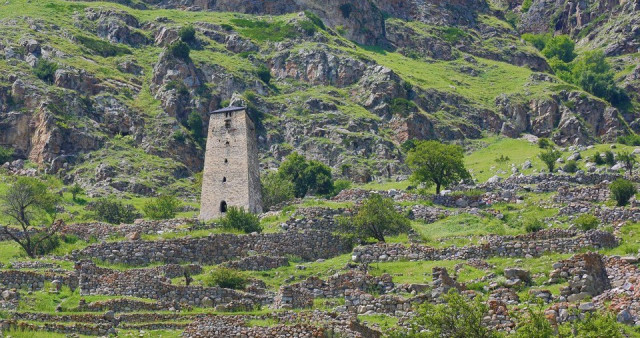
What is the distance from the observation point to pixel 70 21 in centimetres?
13262

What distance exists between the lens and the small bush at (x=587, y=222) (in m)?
50.7

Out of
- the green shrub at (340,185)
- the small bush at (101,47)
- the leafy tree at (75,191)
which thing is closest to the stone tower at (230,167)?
the green shrub at (340,185)

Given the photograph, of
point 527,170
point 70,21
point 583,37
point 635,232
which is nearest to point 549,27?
point 583,37

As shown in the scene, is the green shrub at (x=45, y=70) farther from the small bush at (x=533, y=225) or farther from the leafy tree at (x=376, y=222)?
the small bush at (x=533, y=225)

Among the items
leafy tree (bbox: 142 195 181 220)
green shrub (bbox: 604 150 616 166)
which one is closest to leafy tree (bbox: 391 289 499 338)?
leafy tree (bbox: 142 195 181 220)

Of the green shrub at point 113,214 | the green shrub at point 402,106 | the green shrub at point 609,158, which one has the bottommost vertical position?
the green shrub at point 113,214

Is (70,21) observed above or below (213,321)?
above

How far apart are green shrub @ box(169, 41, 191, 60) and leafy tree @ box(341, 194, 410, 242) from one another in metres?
67.6

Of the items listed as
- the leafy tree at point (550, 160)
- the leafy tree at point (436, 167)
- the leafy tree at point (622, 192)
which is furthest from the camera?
the leafy tree at point (550, 160)

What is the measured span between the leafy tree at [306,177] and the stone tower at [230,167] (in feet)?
29.2

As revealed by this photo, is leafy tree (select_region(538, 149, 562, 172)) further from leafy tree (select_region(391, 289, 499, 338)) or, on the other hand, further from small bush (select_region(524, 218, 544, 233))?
leafy tree (select_region(391, 289, 499, 338))

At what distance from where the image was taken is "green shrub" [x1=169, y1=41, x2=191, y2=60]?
396ft

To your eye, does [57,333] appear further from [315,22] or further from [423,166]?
[315,22]

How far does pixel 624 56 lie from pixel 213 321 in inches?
5102
